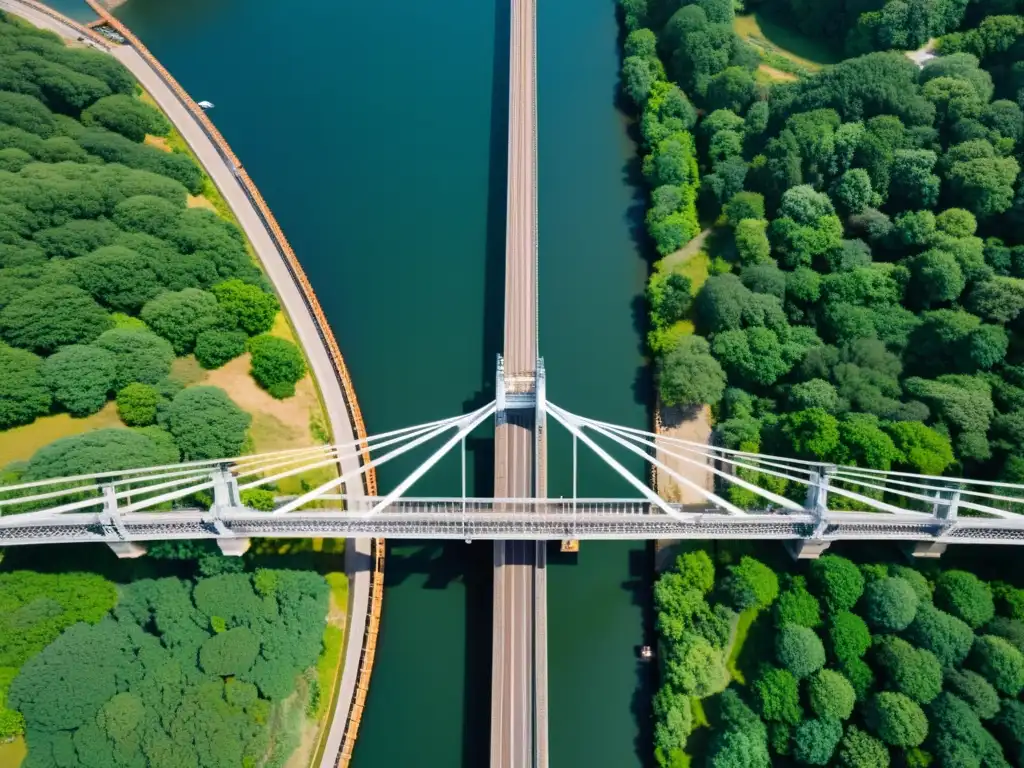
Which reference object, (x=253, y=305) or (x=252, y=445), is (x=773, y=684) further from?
(x=253, y=305)

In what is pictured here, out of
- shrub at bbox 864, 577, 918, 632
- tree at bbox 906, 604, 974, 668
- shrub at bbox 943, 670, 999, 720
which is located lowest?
shrub at bbox 943, 670, 999, 720

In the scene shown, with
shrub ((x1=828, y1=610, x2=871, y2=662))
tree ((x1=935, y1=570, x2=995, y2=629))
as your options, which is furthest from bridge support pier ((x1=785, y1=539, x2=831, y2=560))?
tree ((x1=935, y1=570, x2=995, y2=629))

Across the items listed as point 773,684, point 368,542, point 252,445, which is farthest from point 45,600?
point 773,684

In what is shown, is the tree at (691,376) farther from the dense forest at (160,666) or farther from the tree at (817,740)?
the dense forest at (160,666)

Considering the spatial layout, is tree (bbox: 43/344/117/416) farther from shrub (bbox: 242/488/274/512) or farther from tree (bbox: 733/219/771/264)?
tree (bbox: 733/219/771/264)

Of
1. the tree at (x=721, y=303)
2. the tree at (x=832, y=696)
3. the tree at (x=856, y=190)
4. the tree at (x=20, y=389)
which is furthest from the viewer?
the tree at (x=856, y=190)

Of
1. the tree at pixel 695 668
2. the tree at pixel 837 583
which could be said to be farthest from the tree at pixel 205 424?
the tree at pixel 837 583
